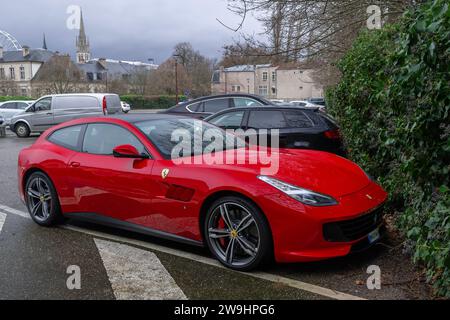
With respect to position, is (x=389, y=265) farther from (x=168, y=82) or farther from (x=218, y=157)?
(x=168, y=82)

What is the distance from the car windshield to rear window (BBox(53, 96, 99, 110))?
1397 cm

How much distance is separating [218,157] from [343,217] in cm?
145

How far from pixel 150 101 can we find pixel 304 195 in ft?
210

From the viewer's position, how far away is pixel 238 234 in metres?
4.19

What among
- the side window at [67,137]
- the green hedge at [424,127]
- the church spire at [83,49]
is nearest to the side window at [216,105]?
the side window at [67,137]

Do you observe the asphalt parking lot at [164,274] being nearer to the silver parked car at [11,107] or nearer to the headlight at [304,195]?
the headlight at [304,195]

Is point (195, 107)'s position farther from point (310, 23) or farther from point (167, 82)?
point (167, 82)

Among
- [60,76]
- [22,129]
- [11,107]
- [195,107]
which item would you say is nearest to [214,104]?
[195,107]

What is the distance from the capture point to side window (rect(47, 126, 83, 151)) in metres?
5.75

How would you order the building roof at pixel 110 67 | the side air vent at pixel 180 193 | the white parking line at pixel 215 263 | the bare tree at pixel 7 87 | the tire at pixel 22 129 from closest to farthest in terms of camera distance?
1. the white parking line at pixel 215 263
2. the side air vent at pixel 180 193
3. the tire at pixel 22 129
4. the bare tree at pixel 7 87
5. the building roof at pixel 110 67

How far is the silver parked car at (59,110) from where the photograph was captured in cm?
1870

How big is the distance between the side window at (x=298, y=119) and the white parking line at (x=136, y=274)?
4.55 meters
